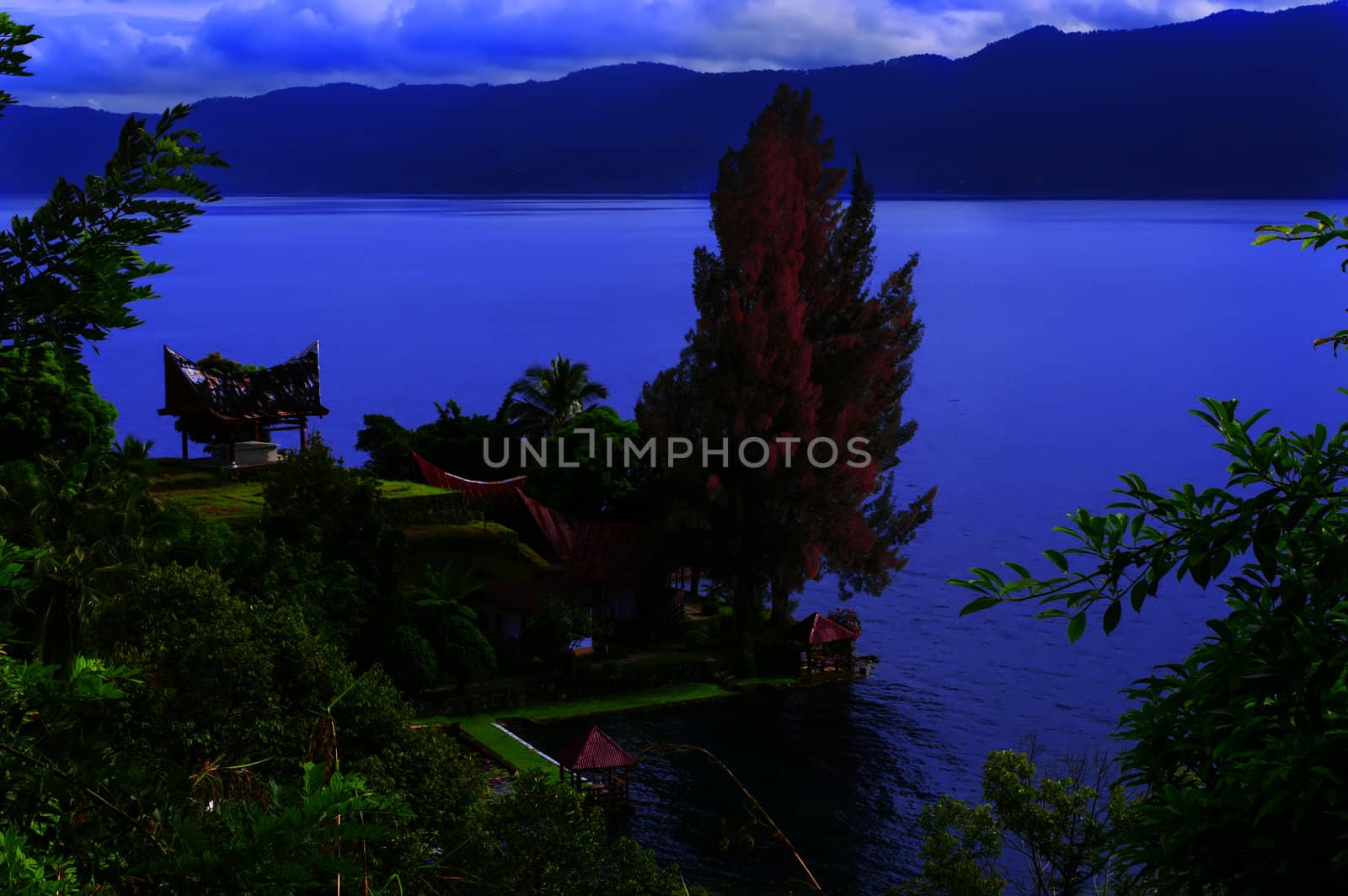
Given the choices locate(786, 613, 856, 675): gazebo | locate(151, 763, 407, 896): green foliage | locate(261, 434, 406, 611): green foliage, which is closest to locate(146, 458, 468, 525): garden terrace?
locate(261, 434, 406, 611): green foliage

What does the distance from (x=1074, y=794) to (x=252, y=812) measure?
14457 mm

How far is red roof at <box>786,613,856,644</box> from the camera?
141 ft

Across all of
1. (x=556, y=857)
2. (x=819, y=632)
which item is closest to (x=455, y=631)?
(x=819, y=632)

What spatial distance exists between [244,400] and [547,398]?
47.2 feet

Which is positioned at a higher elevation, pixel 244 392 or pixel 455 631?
pixel 244 392

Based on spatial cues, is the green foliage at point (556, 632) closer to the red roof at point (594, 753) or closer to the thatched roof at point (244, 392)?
the red roof at point (594, 753)

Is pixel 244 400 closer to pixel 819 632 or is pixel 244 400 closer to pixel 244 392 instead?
pixel 244 392

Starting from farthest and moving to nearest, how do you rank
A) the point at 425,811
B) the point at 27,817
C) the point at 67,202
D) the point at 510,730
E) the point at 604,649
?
the point at 604,649 < the point at 510,730 < the point at 425,811 < the point at 67,202 < the point at 27,817

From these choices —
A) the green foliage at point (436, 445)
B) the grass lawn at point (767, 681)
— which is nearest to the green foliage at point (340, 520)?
the grass lawn at point (767, 681)

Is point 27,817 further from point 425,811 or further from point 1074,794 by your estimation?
point 1074,794

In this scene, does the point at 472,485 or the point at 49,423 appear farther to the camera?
the point at 472,485

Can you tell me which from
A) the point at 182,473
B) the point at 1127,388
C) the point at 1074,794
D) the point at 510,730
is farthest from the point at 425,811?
the point at 1127,388

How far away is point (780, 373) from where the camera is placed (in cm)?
4125

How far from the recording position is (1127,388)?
12256 centimetres
